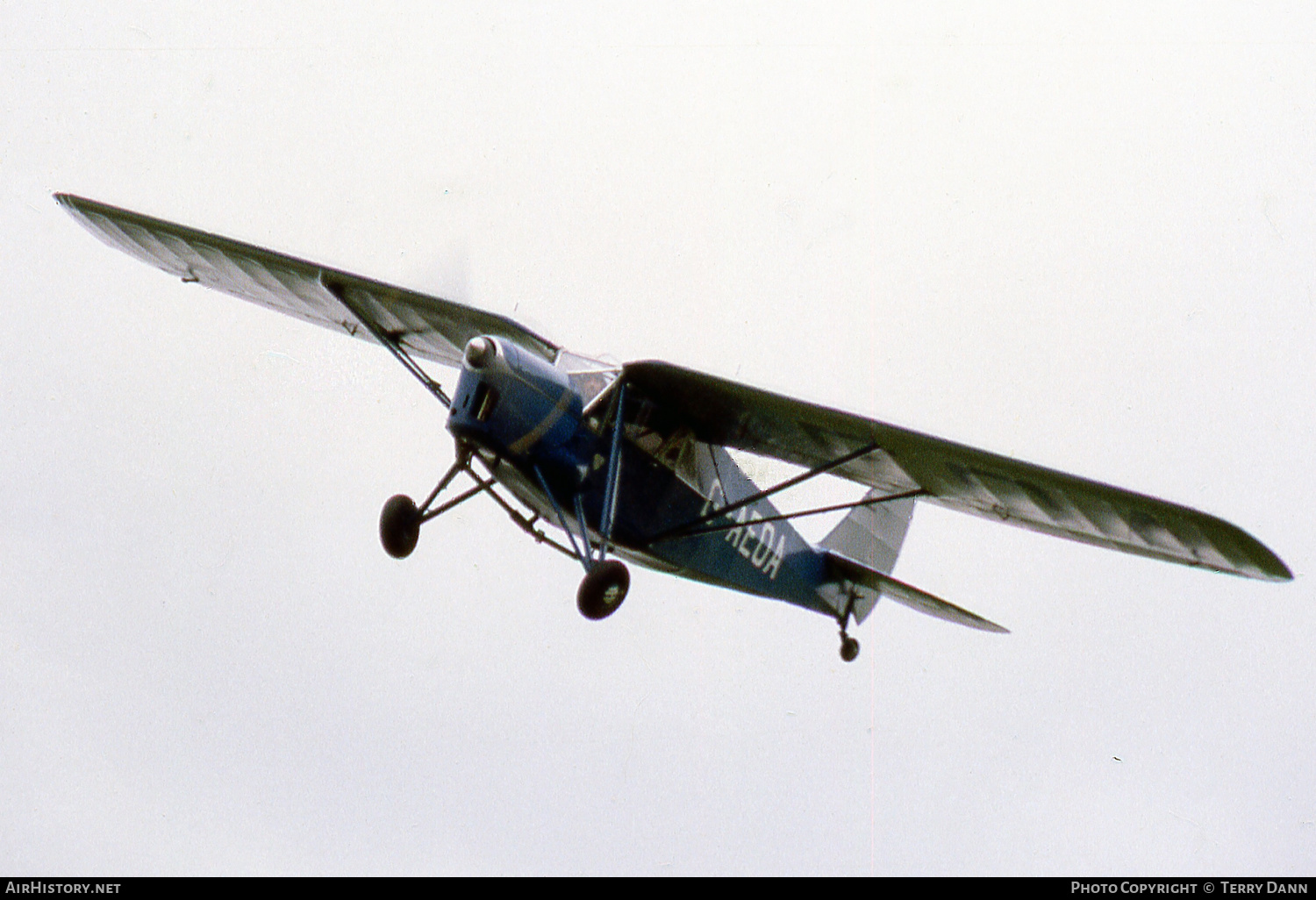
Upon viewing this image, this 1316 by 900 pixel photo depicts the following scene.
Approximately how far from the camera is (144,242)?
14727mm

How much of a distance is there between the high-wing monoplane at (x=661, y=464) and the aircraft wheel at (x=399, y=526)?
14 mm

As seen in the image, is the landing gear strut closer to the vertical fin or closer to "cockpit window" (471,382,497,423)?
the vertical fin

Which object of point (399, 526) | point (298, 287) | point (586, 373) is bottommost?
point (399, 526)

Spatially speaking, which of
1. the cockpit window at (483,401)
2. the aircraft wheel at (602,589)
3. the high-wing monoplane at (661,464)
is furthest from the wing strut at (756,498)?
the cockpit window at (483,401)

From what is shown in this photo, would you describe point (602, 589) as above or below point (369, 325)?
below

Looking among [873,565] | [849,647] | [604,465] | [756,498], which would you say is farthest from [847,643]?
[604,465]

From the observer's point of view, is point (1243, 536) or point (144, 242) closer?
point (1243, 536)

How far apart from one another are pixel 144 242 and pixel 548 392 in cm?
654

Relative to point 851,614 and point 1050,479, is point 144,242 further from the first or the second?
point 1050,479

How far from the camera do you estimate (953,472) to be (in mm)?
11570

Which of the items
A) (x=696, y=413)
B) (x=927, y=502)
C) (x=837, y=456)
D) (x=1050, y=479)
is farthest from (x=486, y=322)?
(x=1050, y=479)

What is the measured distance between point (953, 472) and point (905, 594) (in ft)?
10.9

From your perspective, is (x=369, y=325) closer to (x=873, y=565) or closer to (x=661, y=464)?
(x=661, y=464)
